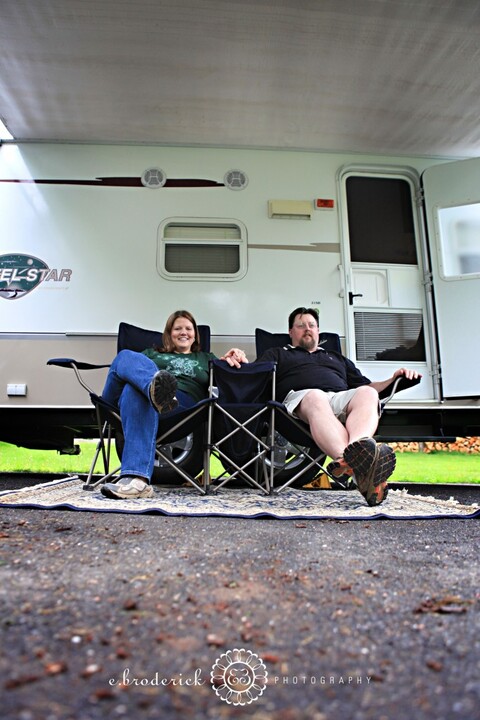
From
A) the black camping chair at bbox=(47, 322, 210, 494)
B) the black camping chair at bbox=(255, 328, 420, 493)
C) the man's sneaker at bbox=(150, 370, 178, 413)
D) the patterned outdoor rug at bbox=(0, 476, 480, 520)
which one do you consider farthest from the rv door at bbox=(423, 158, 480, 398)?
the man's sneaker at bbox=(150, 370, 178, 413)

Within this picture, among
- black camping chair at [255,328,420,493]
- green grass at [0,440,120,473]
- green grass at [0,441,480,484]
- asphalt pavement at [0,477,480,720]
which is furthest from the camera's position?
green grass at [0,441,480,484]

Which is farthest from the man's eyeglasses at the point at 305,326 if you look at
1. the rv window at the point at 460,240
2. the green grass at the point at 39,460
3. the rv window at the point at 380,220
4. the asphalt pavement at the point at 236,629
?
the green grass at the point at 39,460

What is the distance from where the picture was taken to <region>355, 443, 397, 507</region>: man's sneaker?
179 cm

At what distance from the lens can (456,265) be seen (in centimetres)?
345

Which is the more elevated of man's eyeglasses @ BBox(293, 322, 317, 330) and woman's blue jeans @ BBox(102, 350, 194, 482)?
man's eyeglasses @ BBox(293, 322, 317, 330)

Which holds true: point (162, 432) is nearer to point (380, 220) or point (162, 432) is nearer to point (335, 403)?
point (335, 403)

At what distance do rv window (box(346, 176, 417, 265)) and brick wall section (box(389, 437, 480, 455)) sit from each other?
5.85 ft

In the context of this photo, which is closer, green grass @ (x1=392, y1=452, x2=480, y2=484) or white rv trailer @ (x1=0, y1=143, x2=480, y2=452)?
white rv trailer @ (x1=0, y1=143, x2=480, y2=452)

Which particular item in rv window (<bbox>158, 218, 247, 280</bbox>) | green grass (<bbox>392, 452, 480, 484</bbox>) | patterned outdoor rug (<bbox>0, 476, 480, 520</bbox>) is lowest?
green grass (<bbox>392, 452, 480, 484</bbox>)

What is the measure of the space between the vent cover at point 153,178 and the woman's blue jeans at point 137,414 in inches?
65.6

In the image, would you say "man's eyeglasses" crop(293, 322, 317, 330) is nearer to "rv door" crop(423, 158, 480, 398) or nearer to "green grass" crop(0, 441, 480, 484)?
"rv door" crop(423, 158, 480, 398)

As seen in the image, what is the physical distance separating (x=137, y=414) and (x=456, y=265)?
2.40 m

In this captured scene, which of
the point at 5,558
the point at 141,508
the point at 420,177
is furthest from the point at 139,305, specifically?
the point at 5,558

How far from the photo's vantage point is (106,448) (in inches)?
117
